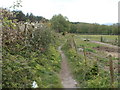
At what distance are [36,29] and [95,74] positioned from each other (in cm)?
510

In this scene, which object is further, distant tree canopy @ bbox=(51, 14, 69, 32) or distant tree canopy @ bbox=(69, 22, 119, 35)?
distant tree canopy @ bbox=(69, 22, 119, 35)

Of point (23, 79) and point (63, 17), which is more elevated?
point (63, 17)

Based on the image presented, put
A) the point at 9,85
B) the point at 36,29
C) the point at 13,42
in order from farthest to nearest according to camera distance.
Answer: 1. the point at 36,29
2. the point at 13,42
3. the point at 9,85

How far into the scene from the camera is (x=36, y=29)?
9773 millimetres

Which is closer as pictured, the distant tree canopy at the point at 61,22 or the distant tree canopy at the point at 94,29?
the distant tree canopy at the point at 61,22

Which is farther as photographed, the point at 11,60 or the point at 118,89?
the point at 11,60

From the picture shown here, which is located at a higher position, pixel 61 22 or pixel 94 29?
pixel 61 22

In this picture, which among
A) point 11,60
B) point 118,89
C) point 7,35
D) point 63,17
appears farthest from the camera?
point 63,17

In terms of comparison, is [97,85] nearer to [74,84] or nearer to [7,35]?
[74,84]

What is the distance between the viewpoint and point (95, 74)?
6.10m

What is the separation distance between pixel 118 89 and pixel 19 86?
2.87 m

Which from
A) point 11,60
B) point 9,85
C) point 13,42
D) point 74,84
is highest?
point 13,42

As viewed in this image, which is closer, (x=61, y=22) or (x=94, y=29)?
(x=61, y=22)

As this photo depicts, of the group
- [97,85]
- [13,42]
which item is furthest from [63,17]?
[97,85]
